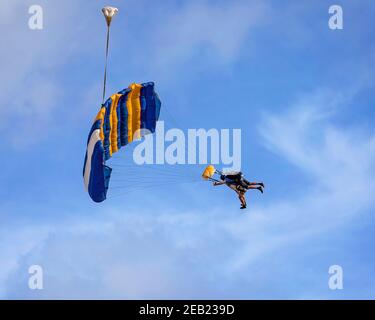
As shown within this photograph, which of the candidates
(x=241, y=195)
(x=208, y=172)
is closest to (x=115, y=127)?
(x=208, y=172)

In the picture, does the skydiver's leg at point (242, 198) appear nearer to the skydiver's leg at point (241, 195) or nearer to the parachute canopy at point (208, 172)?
the skydiver's leg at point (241, 195)

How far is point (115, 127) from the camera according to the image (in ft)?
219

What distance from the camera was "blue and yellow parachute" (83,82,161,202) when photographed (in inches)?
2518

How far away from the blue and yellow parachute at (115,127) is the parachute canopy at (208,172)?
3396 mm

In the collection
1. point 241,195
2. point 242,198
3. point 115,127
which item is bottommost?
point 242,198

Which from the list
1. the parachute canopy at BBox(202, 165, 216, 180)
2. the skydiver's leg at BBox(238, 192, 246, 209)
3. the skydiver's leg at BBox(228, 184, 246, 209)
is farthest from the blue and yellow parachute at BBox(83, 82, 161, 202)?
the skydiver's leg at BBox(238, 192, 246, 209)

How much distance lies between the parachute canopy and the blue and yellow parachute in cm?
340

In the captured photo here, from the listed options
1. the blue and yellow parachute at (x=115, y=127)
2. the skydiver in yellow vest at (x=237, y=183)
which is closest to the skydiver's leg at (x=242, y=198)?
the skydiver in yellow vest at (x=237, y=183)

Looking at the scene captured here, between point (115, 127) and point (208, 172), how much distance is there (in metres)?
4.99

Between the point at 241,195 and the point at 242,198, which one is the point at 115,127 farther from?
the point at 242,198

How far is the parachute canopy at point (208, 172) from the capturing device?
6619 centimetres
